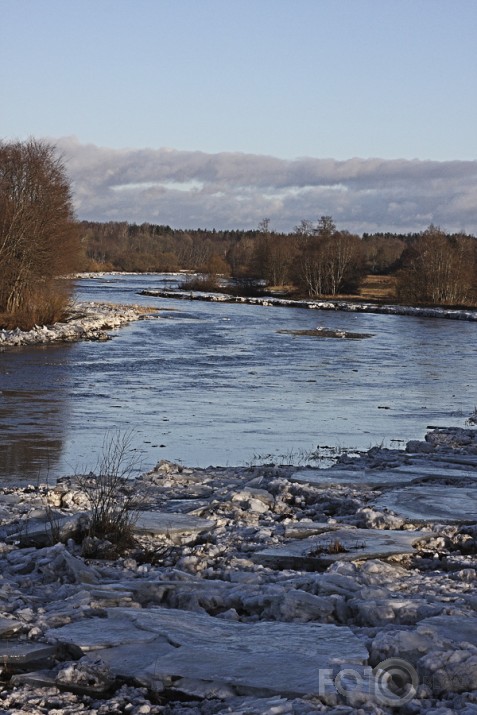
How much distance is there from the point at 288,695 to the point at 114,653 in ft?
3.28

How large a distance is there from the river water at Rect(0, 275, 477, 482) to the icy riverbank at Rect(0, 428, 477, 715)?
4.54 m

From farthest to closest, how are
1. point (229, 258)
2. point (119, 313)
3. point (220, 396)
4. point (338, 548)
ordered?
point (229, 258) → point (119, 313) → point (220, 396) → point (338, 548)

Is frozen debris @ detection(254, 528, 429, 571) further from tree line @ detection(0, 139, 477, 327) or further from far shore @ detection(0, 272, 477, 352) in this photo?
tree line @ detection(0, 139, 477, 327)

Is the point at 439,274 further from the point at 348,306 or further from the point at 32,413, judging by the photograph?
the point at 32,413

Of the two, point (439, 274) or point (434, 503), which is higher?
point (439, 274)

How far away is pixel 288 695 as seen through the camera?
13.8ft

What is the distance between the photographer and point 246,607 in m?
5.56

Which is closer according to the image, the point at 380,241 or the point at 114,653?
the point at 114,653

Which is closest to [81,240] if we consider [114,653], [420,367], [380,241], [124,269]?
[420,367]

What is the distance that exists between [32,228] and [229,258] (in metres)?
96.6

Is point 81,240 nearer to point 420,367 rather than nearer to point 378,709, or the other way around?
point 420,367

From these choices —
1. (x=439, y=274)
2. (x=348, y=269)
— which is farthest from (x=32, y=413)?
(x=348, y=269)

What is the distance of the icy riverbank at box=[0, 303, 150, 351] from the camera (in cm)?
3375

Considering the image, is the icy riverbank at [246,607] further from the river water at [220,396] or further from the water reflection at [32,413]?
the river water at [220,396]
